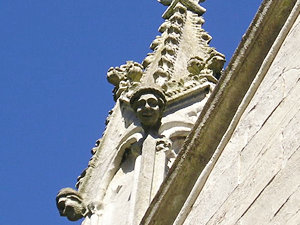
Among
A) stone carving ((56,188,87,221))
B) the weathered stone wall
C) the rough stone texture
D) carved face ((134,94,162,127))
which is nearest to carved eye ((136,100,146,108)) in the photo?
carved face ((134,94,162,127))

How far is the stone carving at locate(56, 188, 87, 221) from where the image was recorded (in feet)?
29.4

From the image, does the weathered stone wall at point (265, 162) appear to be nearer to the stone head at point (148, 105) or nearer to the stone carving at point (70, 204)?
the stone head at point (148, 105)

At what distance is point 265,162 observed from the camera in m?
5.32

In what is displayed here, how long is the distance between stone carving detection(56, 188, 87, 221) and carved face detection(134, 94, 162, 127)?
0.72 metres


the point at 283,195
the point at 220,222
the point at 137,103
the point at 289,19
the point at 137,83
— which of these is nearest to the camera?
the point at 283,195

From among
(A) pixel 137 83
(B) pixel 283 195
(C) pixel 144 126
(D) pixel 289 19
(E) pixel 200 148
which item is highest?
(A) pixel 137 83

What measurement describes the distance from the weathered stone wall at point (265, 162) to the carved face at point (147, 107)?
10.1ft

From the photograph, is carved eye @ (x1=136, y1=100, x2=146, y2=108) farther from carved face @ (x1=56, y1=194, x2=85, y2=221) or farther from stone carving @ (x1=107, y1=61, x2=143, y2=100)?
stone carving @ (x1=107, y1=61, x2=143, y2=100)

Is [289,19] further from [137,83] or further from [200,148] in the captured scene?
[137,83]

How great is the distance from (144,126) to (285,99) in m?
3.62

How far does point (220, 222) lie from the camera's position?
5367mm

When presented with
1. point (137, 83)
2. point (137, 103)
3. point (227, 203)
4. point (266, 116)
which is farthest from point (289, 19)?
point (137, 83)

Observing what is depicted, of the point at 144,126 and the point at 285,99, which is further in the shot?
the point at 144,126

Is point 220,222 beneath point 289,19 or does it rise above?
beneath
